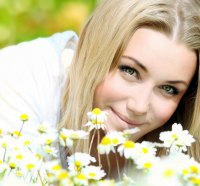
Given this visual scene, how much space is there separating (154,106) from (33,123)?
434 millimetres

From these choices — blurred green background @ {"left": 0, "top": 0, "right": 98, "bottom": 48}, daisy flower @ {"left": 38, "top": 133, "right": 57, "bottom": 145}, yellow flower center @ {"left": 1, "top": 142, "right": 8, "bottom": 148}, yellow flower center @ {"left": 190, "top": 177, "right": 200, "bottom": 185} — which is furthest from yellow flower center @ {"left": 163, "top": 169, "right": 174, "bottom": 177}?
blurred green background @ {"left": 0, "top": 0, "right": 98, "bottom": 48}

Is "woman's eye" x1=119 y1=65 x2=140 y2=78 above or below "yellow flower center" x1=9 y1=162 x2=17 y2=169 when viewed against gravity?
above

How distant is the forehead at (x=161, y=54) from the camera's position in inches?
83.0

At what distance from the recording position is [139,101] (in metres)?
2.10

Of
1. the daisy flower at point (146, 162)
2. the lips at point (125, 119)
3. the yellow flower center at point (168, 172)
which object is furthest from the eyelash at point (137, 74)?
the yellow flower center at point (168, 172)

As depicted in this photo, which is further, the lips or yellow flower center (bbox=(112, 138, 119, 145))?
the lips

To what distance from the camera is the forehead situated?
6.92ft

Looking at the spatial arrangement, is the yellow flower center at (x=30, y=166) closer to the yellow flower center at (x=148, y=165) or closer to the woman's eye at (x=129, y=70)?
the yellow flower center at (x=148, y=165)

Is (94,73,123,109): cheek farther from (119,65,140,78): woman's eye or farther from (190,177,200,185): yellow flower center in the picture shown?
(190,177,200,185): yellow flower center

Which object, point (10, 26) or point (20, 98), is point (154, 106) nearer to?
point (20, 98)

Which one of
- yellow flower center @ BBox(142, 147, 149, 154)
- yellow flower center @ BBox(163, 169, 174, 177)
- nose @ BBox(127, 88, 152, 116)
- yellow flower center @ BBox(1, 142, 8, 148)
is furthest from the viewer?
nose @ BBox(127, 88, 152, 116)

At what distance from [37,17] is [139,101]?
6.53 ft

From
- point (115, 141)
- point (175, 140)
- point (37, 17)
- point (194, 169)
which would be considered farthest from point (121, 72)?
point (37, 17)

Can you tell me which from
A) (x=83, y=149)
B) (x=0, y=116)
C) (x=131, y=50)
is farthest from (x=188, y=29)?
(x=0, y=116)
